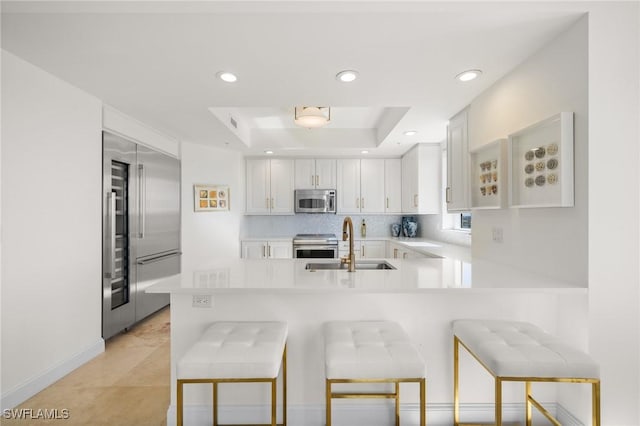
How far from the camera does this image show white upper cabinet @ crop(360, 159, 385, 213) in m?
5.17

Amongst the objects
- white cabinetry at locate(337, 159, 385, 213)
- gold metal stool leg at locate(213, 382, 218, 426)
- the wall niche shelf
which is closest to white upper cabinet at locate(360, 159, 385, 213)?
white cabinetry at locate(337, 159, 385, 213)

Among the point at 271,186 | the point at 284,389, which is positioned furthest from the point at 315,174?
the point at 284,389

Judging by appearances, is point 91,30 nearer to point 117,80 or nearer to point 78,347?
point 117,80

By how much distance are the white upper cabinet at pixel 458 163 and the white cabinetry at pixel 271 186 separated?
2646 mm

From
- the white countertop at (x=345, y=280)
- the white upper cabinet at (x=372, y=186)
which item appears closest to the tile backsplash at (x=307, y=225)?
the white upper cabinet at (x=372, y=186)

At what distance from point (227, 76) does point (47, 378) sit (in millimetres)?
2439

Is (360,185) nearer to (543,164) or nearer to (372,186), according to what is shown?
(372,186)

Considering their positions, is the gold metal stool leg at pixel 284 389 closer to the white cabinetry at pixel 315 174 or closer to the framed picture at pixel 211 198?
the framed picture at pixel 211 198

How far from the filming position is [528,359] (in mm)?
1360

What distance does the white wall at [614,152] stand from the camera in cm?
155

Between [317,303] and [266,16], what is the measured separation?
1.55m

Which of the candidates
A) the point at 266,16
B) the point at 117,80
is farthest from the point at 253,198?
the point at 266,16

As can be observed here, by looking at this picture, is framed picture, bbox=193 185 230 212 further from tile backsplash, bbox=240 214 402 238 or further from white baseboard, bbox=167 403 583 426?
white baseboard, bbox=167 403 583 426

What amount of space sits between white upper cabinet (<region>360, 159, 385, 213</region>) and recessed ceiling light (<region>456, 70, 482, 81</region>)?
9.58ft
